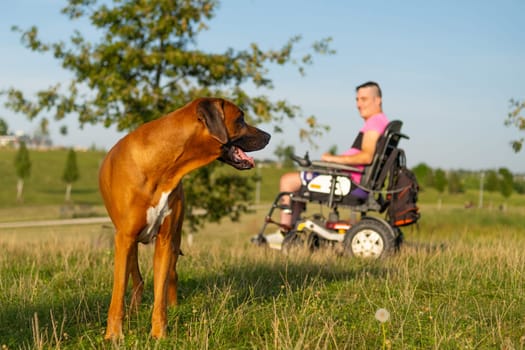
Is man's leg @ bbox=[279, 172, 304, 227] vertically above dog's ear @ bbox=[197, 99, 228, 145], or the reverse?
dog's ear @ bbox=[197, 99, 228, 145]

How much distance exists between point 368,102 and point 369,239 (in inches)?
70.4

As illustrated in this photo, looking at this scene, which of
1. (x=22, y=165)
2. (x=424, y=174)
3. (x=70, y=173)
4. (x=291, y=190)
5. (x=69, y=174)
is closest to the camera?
(x=291, y=190)

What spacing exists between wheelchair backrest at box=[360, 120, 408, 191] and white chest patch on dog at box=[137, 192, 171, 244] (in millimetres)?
4435

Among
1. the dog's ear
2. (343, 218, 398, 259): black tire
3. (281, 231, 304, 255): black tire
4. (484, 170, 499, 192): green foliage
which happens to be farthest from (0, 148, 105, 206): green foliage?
the dog's ear

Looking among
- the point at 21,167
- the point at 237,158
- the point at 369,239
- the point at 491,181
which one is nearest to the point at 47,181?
the point at 21,167

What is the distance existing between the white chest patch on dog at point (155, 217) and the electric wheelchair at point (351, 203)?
12.4ft

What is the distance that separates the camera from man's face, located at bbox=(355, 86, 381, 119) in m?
8.18

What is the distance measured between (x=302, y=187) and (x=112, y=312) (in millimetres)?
4825

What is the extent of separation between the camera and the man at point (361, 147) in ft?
25.9

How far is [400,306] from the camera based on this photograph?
14.6 ft

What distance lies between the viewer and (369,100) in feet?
26.9

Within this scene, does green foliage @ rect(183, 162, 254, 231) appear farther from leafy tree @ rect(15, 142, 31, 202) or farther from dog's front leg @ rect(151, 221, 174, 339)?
leafy tree @ rect(15, 142, 31, 202)

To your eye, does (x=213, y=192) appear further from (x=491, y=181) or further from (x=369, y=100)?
(x=491, y=181)

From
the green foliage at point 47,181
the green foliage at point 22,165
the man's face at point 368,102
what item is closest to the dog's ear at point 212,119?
the man's face at point 368,102
